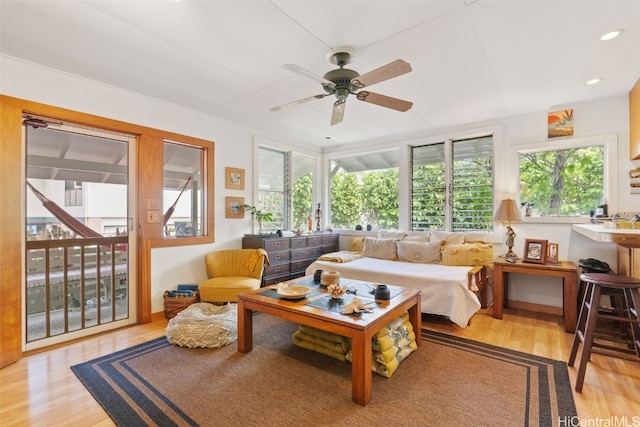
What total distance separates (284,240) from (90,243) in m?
2.21

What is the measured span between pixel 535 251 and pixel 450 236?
983 mm

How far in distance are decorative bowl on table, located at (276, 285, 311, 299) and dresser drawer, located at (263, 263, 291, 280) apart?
4.73ft

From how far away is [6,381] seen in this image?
2.14 m

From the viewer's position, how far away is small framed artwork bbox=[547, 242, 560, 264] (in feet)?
11.4

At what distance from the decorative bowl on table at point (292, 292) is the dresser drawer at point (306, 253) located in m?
1.82

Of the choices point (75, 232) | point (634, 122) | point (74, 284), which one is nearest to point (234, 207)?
point (75, 232)

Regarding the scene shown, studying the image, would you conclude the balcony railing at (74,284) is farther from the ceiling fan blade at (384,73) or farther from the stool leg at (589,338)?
the stool leg at (589,338)

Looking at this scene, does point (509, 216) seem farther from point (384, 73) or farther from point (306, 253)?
point (306, 253)

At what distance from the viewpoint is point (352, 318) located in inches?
79.0

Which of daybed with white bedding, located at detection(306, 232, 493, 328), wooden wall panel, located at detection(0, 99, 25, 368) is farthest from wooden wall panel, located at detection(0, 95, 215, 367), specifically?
daybed with white bedding, located at detection(306, 232, 493, 328)

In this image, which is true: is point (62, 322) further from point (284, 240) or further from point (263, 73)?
point (263, 73)

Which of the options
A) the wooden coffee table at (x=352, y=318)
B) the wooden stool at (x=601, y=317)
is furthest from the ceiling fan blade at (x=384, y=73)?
the wooden stool at (x=601, y=317)

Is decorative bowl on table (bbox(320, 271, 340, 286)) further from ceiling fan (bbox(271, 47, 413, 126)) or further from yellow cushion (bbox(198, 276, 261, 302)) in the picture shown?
ceiling fan (bbox(271, 47, 413, 126))

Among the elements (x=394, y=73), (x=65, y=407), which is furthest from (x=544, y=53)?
(x=65, y=407)
